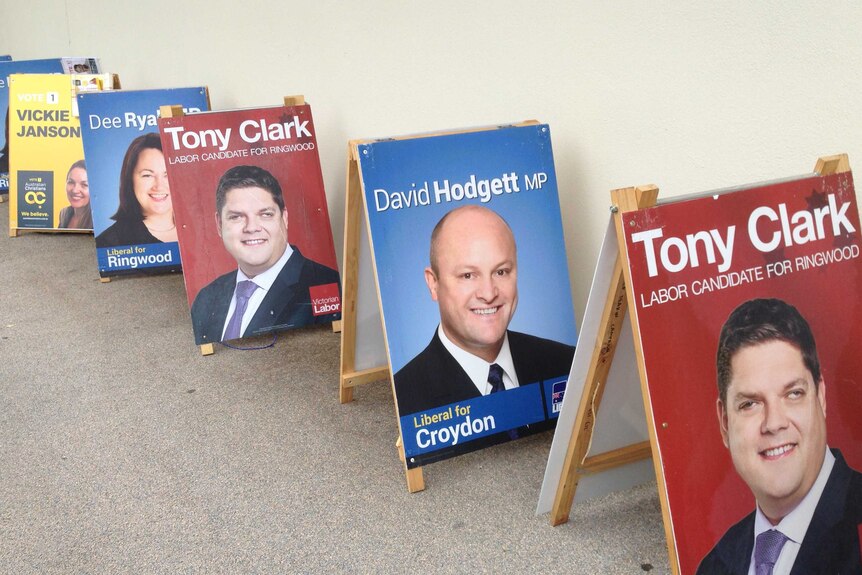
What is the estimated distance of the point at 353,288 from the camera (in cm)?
273

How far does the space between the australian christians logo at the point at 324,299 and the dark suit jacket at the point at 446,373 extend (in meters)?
1.29

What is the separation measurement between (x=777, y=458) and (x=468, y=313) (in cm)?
97

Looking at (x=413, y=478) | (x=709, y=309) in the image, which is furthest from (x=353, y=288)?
(x=709, y=309)

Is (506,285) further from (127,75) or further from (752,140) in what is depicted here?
(127,75)

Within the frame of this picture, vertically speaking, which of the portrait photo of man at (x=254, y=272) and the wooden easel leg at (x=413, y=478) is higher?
the portrait photo of man at (x=254, y=272)

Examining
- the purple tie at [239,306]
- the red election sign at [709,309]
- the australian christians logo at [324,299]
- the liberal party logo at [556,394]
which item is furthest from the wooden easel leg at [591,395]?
the purple tie at [239,306]

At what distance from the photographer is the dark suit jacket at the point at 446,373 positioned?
7.70 ft

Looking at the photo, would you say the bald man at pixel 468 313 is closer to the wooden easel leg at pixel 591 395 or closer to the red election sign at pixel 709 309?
the wooden easel leg at pixel 591 395

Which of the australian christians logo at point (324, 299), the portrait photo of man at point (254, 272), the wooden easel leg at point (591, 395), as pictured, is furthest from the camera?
the australian christians logo at point (324, 299)

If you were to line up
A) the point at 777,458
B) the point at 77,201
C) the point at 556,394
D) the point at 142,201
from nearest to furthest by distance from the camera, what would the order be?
the point at 777,458
the point at 556,394
the point at 142,201
the point at 77,201

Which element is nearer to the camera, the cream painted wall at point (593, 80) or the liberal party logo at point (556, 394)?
the cream painted wall at point (593, 80)

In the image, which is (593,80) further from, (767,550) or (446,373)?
(767,550)

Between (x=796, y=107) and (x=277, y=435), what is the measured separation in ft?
5.84

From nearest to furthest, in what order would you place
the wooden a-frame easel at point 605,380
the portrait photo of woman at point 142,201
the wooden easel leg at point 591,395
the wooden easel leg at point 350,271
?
the wooden a-frame easel at point 605,380 → the wooden easel leg at point 591,395 → the wooden easel leg at point 350,271 → the portrait photo of woman at point 142,201
